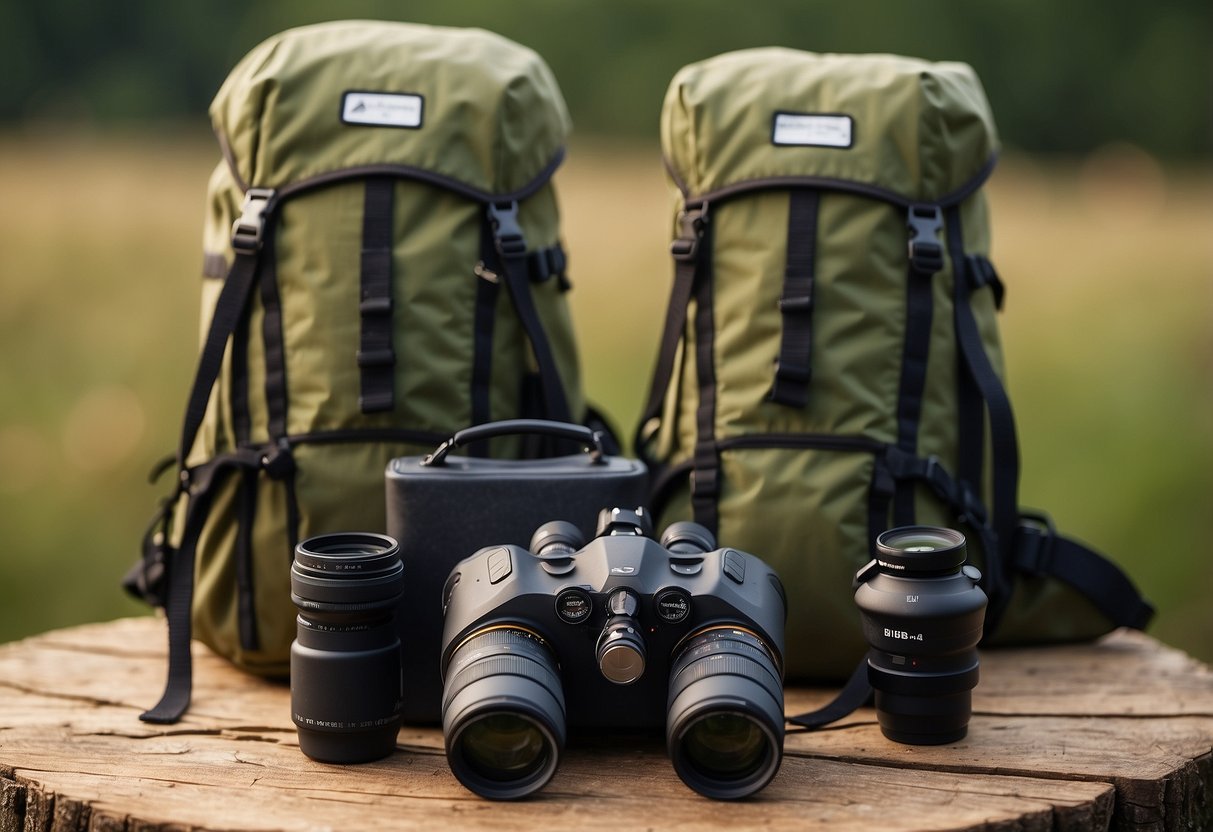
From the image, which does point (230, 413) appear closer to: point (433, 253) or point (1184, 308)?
point (433, 253)

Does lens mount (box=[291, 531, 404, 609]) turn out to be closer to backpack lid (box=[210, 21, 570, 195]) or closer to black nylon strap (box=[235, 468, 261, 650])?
black nylon strap (box=[235, 468, 261, 650])

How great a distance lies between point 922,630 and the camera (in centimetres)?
241

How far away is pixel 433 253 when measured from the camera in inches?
112

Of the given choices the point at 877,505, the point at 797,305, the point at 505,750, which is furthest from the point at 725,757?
the point at 797,305

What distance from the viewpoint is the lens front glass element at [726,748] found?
7.25 feet

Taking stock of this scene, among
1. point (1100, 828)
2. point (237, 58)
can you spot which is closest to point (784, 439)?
point (1100, 828)

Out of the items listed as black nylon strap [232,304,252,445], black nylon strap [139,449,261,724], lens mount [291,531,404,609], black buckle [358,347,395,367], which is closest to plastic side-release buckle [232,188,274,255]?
black nylon strap [232,304,252,445]

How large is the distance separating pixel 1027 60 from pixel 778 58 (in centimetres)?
494

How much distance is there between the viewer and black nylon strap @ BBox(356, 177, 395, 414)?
2797mm

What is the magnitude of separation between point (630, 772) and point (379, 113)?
152 centimetres

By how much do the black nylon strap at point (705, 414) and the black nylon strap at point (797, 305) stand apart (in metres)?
0.17

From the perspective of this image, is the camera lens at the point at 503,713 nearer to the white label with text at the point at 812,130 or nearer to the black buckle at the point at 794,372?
the black buckle at the point at 794,372

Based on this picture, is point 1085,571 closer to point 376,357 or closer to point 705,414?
point 705,414

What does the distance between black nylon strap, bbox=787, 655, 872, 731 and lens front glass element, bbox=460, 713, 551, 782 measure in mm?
623
